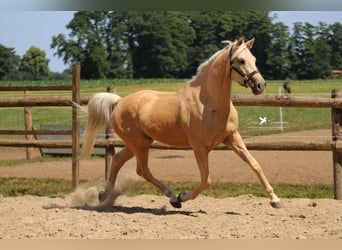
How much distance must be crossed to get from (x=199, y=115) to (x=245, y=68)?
70 centimetres

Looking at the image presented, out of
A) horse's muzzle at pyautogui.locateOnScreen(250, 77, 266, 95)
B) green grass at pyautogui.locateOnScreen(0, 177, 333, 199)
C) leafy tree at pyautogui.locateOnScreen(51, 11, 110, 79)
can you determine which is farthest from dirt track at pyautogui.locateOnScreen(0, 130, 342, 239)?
leafy tree at pyautogui.locateOnScreen(51, 11, 110, 79)

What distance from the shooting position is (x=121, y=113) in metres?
5.66

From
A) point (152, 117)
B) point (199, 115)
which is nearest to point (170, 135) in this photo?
point (152, 117)

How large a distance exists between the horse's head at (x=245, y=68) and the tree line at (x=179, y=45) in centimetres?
34

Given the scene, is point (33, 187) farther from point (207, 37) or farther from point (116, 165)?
point (207, 37)

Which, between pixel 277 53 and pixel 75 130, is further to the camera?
pixel 277 53

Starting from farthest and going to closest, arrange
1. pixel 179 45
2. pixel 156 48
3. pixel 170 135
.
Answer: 1. pixel 156 48
2. pixel 179 45
3. pixel 170 135

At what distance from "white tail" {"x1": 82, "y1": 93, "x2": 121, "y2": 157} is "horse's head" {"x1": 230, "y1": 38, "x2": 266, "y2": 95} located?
1.72m

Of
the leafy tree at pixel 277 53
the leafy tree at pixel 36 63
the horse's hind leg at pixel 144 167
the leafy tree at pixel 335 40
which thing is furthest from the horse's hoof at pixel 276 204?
the leafy tree at pixel 36 63

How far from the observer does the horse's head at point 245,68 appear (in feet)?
15.0

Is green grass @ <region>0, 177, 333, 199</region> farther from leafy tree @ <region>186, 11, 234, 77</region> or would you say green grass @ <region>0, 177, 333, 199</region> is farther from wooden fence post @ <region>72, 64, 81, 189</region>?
leafy tree @ <region>186, 11, 234, 77</region>

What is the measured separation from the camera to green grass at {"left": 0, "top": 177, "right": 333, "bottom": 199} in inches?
268

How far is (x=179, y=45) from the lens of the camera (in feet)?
70.4

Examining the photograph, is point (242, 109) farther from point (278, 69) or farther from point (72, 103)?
point (72, 103)
